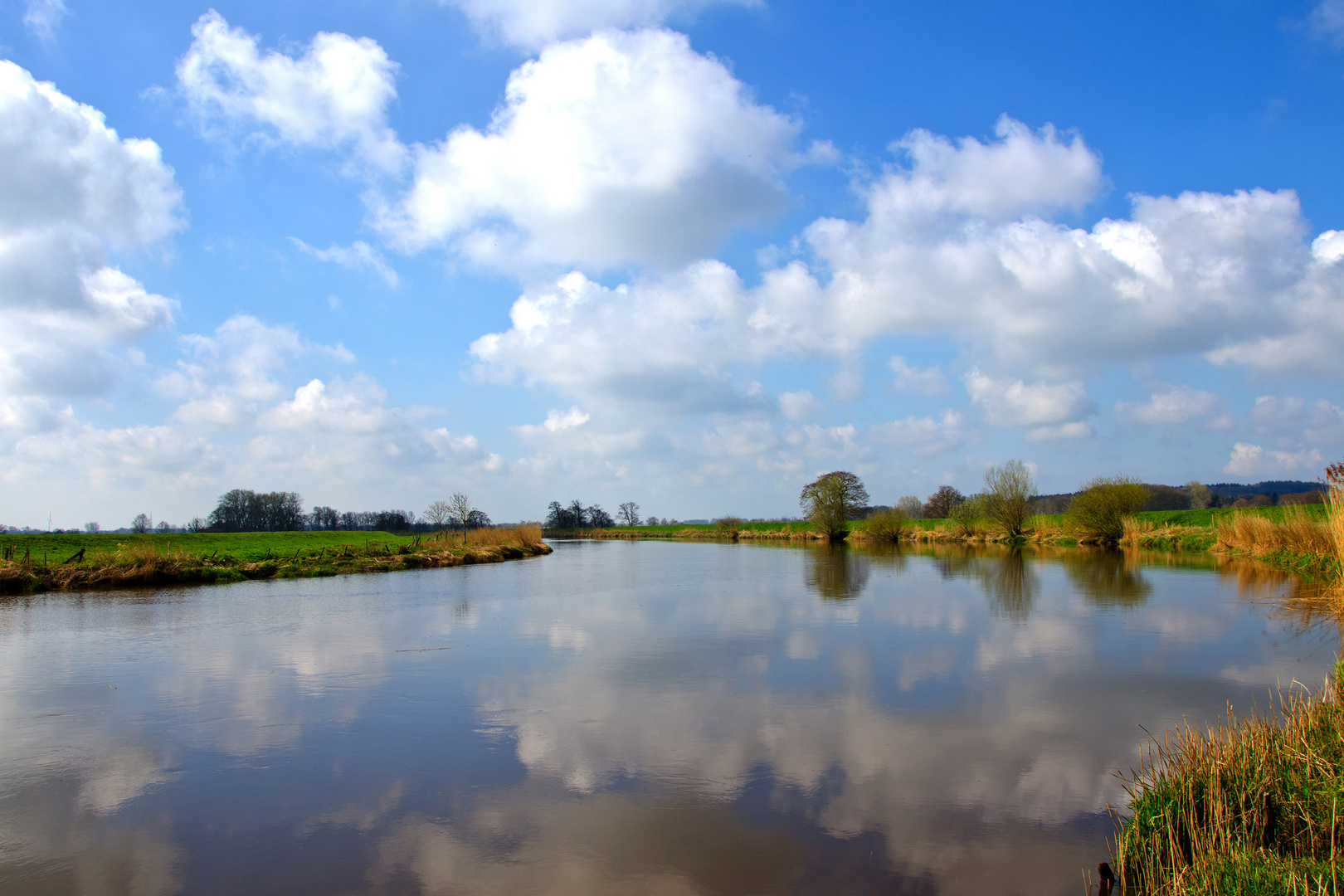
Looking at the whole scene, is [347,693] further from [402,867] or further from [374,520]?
[374,520]

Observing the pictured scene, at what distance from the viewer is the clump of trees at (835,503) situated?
190 feet

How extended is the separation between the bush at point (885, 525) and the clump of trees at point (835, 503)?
2.84 meters

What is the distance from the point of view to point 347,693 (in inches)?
292

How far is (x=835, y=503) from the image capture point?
58.1 meters

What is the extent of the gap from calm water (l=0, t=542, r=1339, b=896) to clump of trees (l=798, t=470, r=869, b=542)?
45.5m

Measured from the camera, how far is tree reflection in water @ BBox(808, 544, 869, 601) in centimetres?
1655

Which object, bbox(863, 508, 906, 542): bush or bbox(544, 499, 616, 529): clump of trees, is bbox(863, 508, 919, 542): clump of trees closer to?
bbox(863, 508, 906, 542): bush

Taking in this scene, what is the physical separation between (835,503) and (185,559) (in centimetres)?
4710

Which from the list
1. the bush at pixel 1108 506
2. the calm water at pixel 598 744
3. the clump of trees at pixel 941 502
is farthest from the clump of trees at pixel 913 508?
the calm water at pixel 598 744

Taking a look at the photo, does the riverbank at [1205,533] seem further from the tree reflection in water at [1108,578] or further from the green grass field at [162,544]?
the green grass field at [162,544]

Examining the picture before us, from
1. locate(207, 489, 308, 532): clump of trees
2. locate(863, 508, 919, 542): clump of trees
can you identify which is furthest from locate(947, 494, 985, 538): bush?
locate(207, 489, 308, 532): clump of trees

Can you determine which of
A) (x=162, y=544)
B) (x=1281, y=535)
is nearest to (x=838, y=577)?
(x=1281, y=535)

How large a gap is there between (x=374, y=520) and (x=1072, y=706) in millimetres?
89535

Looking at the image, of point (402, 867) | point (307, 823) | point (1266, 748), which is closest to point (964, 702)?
point (1266, 748)
